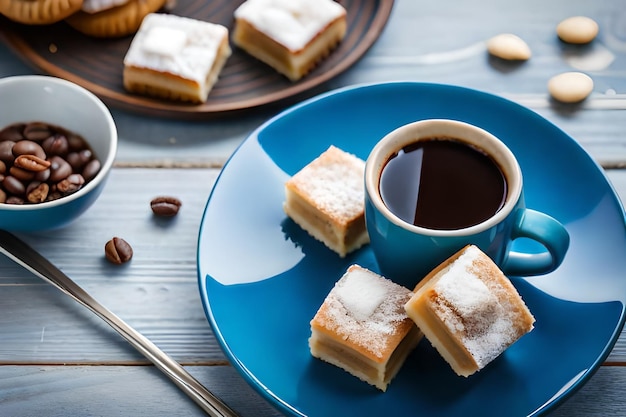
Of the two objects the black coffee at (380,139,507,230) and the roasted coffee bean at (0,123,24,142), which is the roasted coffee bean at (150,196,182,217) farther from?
the black coffee at (380,139,507,230)

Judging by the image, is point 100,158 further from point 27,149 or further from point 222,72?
point 222,72

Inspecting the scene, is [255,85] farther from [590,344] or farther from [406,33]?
[590,344]

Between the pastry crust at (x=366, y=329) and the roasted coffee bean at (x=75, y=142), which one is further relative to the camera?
the roasted coffee bean at (x=75, y=142)

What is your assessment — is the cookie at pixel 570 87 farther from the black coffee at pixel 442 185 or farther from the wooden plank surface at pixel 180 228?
the black coffee at pixel 442 185

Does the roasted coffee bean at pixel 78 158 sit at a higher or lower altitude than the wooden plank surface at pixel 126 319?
higher

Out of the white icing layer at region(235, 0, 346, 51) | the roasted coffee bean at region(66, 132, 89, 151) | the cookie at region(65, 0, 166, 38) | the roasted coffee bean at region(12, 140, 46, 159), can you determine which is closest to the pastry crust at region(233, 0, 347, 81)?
the white icing layer at region(235, 0, 346, 51)

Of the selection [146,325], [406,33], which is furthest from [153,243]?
[406,33]

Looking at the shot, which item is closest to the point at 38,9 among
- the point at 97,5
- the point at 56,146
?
the point at 97,5

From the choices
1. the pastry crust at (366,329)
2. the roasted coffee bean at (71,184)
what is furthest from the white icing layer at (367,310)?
the roasted coffee bean at (71,184)
